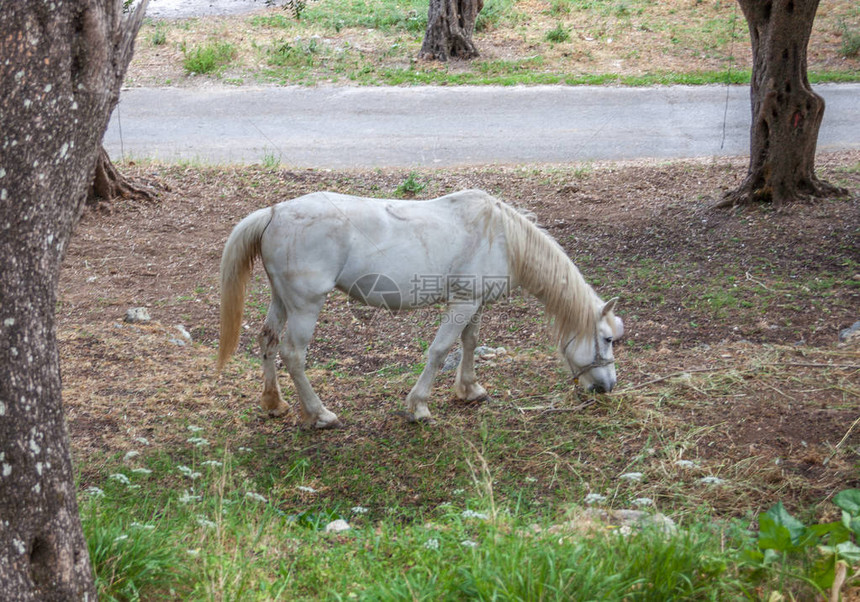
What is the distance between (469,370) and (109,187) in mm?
5842

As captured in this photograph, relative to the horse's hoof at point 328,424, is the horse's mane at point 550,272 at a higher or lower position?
higher

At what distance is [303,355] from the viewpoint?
17.5 feet

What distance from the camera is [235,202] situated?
31.9 ft

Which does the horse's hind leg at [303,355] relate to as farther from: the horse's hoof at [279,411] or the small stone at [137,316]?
the small stone at [137,316]

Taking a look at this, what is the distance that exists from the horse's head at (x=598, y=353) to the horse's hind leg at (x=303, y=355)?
1.73m

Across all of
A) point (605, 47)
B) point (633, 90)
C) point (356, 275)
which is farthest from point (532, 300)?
point (605, 47)

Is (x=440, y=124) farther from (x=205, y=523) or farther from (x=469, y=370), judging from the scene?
(x=205, y=523)

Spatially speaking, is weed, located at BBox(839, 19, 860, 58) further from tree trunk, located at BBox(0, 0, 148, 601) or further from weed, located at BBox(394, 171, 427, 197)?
tree trunk, located at BBox(0, 0, 148, 601)

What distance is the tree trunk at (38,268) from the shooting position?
287 cm

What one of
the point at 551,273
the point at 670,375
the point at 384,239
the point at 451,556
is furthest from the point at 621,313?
the point at 451,556

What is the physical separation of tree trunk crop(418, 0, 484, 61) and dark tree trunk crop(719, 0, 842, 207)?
7.81 metres

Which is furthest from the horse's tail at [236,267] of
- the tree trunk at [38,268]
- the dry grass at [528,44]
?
the dry grass at [528,44]

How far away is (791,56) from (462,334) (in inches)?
206

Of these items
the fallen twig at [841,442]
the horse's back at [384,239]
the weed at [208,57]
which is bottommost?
the fallen twig at [841,442]
